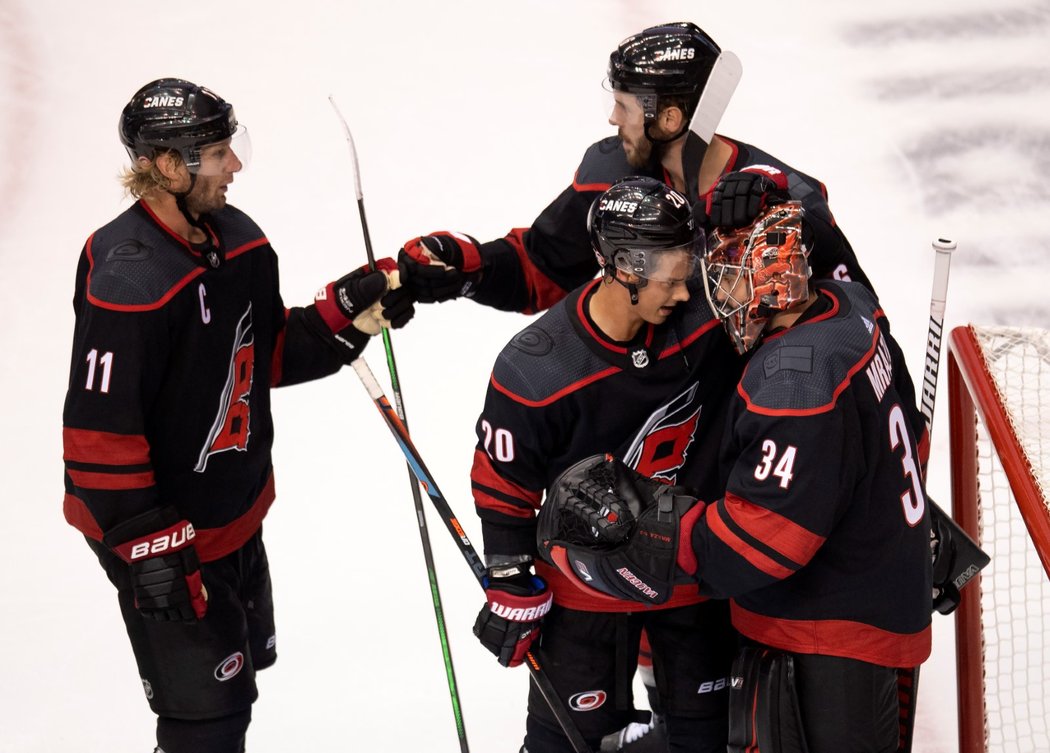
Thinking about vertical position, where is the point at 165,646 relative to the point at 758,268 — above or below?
below

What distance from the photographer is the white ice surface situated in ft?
11.6

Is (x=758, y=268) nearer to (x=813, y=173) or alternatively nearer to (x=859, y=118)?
(x=813, y=173)

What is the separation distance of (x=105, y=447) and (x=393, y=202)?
2.72 meters

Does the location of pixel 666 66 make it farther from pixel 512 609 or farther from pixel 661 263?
pixel 512 609

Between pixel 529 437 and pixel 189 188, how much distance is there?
0.86 m

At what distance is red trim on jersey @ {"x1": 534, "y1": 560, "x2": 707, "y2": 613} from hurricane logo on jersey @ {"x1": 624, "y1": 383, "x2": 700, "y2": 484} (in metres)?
0.25

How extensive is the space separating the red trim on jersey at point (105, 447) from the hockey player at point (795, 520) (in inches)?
32.0

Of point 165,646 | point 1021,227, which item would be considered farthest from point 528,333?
point 1021,227

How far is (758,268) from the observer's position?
2.21 metres

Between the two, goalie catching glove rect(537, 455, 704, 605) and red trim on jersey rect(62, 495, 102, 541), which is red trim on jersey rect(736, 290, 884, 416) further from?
red trim on jersey rect(62, 495, 102, 541)

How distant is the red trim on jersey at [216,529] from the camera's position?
2688mm

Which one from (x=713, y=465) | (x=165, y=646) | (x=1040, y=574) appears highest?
(x=713, y=465)

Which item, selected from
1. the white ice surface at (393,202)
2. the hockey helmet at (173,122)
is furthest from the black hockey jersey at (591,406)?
the white ice surface at (393,202)

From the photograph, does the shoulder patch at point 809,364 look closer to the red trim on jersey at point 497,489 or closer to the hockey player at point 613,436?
the hockey player at point 613,436
